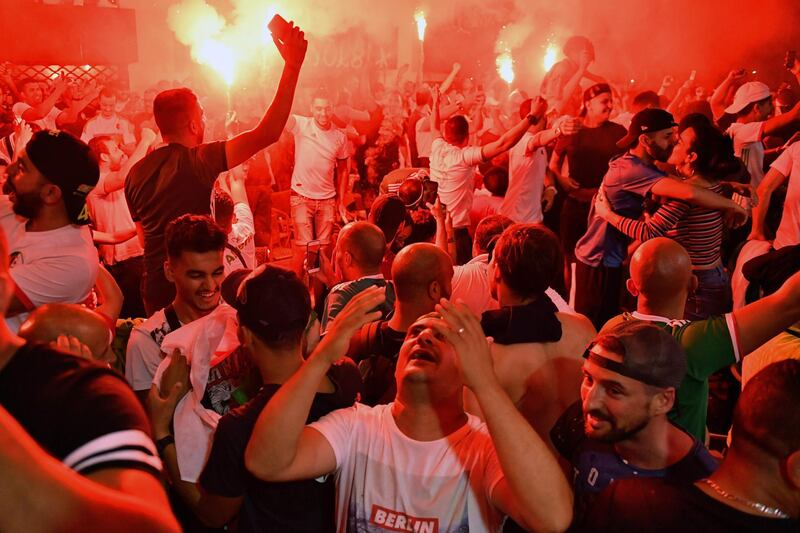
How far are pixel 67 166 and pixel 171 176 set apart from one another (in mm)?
826

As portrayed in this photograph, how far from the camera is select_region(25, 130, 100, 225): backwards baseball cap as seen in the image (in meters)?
3.25

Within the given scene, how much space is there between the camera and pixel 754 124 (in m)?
7.80

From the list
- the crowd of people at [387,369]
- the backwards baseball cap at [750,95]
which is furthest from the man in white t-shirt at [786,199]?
the backwards baseball cap at [750,95]

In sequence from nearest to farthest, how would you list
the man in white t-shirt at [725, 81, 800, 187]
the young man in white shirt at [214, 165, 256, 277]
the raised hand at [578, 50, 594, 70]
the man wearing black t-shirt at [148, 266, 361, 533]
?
1. the man wearing black t-shirt at [148, 266, 361, 533]
2. the young man in white shirt at [214, 165, 256, 277]
3. the man in white t-shirt at [725, 81, 800, 187]
4. the raised hand at [578, 50, 594, 70]

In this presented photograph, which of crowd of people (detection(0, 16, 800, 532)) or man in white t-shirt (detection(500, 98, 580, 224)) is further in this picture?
man in white t-shirt (detection(500, 98, 580, 224))

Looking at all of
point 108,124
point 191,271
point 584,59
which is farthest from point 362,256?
point 584,59

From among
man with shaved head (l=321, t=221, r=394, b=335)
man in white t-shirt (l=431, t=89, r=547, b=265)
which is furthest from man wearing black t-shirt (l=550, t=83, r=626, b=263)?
man with shaved head (l=321, t=221, r=394, b=335)

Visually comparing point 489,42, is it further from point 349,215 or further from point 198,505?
point 198,505

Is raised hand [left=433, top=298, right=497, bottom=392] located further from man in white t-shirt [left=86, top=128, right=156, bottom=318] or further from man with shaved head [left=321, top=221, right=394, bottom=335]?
man in white t-shirt [left=86, top=128, right=156, bottom=318]

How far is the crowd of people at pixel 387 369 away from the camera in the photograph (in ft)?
4.81

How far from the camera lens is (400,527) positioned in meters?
2.18

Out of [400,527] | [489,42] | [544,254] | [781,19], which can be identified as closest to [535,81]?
[489,42]

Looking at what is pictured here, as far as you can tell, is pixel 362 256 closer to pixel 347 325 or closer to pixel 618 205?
pixel 347 325

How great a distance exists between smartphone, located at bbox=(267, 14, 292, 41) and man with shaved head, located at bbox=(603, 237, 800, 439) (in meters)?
2.14
